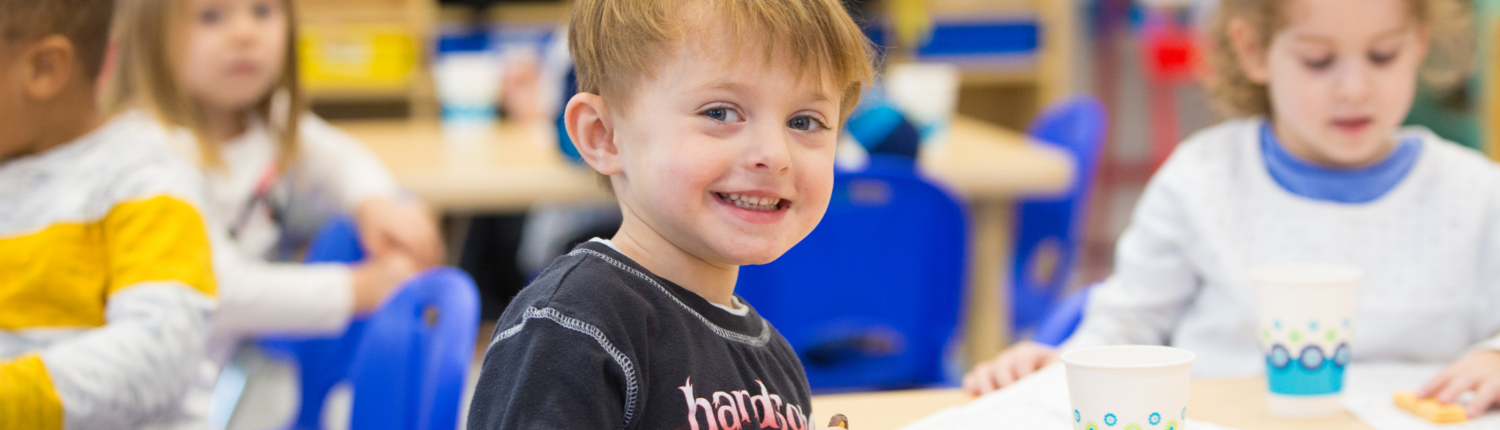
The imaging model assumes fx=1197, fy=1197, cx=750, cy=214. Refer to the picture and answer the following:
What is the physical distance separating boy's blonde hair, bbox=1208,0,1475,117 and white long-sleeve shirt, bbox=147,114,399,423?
105cm

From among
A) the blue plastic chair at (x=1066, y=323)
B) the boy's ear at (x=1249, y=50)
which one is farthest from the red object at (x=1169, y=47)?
the blue plastic chair at (x=1066, y=323)

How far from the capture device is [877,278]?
171cm

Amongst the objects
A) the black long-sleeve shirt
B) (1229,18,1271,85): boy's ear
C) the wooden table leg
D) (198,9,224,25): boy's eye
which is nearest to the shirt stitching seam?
the black long-sleeve shirt

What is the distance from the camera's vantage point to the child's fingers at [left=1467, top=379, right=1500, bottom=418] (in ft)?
2.90

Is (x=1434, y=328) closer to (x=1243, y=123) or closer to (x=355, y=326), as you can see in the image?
(x=1243, y=123)

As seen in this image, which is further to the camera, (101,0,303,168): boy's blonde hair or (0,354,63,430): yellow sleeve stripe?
(101,0,303,168): boy's blonde hair

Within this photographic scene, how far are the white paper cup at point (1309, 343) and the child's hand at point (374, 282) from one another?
3.16 feet

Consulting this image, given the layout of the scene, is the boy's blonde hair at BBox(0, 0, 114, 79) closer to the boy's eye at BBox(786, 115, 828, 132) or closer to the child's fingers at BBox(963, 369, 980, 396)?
the boy's eye at BBox(786, 115, 828, 132)

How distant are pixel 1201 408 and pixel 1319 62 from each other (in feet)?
1.40

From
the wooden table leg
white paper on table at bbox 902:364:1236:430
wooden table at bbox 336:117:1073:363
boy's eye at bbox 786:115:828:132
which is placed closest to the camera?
boy's eye at bbox 786:115:828:132

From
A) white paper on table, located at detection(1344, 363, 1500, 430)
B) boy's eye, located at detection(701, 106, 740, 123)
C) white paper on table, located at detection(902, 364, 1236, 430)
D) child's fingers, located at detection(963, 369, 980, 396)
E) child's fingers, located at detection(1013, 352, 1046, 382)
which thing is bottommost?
child's fingers, located at detection(963, 369, 980, 396)

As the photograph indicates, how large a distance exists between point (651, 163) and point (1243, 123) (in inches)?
33.8

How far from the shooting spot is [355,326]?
59.1 inches

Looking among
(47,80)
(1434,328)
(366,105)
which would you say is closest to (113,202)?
(47,80)
